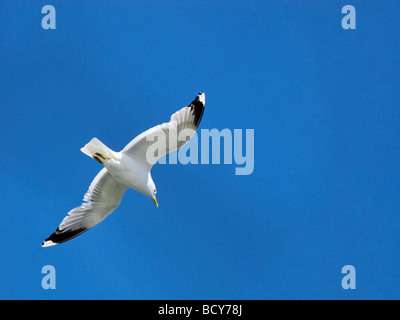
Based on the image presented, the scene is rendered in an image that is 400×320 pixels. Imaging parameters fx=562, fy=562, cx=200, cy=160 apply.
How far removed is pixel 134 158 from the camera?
22.3 feet

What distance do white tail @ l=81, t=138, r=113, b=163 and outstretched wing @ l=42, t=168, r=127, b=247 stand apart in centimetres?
67

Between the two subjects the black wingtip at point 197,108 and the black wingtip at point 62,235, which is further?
the black wingtip at point 62,235

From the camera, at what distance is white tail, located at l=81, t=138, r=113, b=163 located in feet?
21.3

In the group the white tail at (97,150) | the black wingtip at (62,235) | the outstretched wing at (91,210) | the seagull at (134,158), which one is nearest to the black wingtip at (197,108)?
the seagull at (134,158)

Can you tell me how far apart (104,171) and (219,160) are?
5.84 ft

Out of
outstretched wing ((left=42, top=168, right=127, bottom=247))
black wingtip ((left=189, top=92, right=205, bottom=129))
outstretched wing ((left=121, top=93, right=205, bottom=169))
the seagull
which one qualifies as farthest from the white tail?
black wingtip ((left=189, top=92, right=205, bottom=129))

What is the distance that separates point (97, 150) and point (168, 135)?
85 cm

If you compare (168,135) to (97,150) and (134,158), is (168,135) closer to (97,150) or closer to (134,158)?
(134,158)

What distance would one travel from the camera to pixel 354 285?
287 inches

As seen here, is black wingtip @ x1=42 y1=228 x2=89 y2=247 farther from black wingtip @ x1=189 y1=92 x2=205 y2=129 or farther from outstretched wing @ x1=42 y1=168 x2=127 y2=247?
black wingtip @ x1=189 y1=92 x2=205 y2=129

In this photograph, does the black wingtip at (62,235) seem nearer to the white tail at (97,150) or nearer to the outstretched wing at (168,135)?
the white tail at (97,150)

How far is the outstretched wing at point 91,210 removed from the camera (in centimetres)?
734

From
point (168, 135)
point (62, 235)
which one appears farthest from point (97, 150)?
point (62, 235)

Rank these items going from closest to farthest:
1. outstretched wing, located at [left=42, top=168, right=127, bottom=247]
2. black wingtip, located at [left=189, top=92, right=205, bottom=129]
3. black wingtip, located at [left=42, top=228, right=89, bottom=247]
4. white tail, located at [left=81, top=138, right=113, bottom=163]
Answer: white tail, located at [left=81, top=138, right=113, bottom=163]
black wingtip, located at [left=189, top=92, right=205, bottom=129]
outstretched wing, located at [left=42, top=168, right=127, bottom=247]
black wingtip, located at [left=42, top=228, right=89, bottom=247]
